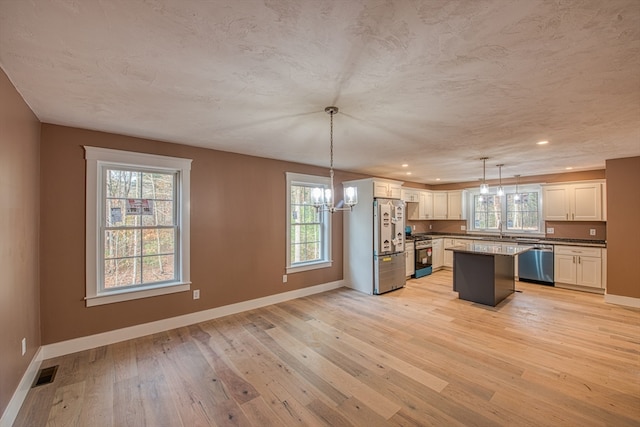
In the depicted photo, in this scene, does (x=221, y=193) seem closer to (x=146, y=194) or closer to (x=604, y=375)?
(x=146, y=194)

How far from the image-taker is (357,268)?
17.8ft

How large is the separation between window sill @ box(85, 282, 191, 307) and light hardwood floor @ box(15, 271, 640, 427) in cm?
52

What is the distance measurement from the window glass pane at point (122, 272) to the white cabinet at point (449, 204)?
715 cm

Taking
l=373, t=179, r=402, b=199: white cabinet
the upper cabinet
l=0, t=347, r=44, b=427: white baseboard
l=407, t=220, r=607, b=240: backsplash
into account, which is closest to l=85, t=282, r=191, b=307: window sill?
l=0, t=347, r=44, b=427: white baseboard

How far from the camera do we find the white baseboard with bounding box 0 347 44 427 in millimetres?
1915

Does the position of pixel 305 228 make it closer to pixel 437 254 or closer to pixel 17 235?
pixel 17 235

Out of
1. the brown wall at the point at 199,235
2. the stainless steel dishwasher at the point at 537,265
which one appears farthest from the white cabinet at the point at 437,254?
the brown wall at the point at 199,235

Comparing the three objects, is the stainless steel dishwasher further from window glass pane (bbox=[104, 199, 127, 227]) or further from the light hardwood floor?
window glass pane (bbox=[104, 199, 127, 227])

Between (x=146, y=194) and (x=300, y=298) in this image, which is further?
(x=300, y=298)

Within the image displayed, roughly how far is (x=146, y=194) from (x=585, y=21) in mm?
4258

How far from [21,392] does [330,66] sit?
3.52 m

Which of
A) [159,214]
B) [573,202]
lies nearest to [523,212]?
[573,202]

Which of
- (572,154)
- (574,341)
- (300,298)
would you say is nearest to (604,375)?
(574,341)

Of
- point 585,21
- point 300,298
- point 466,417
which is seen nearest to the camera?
point 585,21
